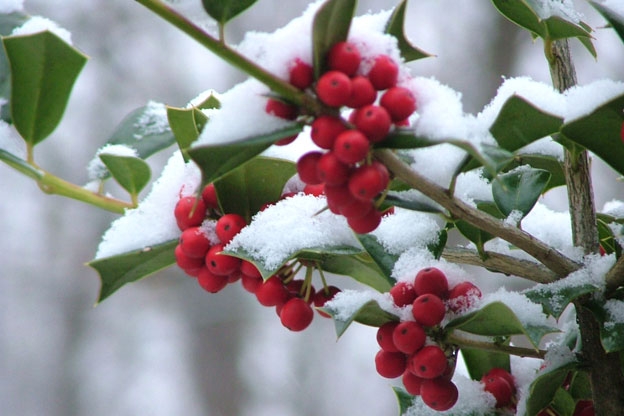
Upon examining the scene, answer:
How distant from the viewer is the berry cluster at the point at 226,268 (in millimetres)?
746

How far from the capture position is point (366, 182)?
52cm

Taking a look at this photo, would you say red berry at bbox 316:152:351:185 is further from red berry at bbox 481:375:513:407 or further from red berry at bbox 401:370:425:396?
red berry at bbox 481:375:513:407

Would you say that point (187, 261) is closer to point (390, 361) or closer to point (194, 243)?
point (194, 243)

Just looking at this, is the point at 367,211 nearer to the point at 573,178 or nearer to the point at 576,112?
the point at 576,112

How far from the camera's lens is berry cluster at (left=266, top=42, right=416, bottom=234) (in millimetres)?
509

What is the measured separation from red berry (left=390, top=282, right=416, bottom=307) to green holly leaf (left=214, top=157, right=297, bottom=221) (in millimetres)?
163

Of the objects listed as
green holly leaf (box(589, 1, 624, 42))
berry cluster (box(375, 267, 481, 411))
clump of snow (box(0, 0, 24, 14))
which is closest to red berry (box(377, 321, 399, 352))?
berry cluster (box(375, 267, 481, 411))

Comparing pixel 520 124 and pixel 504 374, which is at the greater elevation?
pixel 520 124

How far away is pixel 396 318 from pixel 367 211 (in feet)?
0.53

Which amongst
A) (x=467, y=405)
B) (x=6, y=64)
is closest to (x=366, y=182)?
(x=467, y=405)

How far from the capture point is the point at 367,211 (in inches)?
22.3

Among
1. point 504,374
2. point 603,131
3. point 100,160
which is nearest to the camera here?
point 603,131

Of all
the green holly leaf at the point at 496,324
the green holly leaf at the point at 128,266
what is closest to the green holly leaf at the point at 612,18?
the green holly leaf at the point at 496,324

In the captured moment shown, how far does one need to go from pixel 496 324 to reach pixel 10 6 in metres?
0.71
